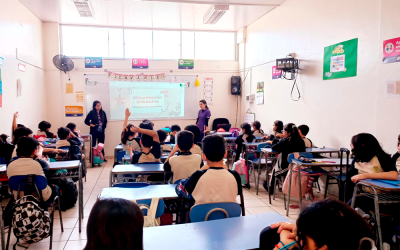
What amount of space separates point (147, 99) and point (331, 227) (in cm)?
703

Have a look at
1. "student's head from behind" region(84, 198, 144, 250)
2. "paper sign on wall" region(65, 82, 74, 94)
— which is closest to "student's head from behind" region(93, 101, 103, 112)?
"paper sign on wall" region(65, 82, 74, 94)

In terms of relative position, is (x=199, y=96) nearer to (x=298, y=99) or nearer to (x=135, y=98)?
(x=135, y=98)

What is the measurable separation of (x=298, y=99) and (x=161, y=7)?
3.42m

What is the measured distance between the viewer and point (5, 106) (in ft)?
15.3

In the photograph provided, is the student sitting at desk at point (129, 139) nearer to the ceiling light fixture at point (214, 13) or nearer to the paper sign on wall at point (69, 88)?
the ceiling light fixture at point (214, 13)

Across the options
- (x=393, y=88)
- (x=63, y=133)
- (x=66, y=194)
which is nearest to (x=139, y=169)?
(x=66, y=194)

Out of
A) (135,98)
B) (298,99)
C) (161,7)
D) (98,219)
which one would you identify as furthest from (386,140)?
(135,98)

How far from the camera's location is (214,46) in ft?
26.3

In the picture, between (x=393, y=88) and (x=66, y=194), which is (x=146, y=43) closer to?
(x=66, y=194)

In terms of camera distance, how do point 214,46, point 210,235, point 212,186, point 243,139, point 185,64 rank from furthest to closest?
point 214,46, point 185,64, point 243,139, point 212,186, point 210,235

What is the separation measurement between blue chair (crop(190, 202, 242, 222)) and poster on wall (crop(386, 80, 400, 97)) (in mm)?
2607

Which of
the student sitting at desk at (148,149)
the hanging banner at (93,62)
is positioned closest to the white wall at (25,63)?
the hanging banner at (93,62)

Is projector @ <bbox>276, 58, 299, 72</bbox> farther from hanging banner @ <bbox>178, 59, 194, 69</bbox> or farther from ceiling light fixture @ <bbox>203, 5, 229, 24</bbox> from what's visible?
hanging banner @ <bbox>178, 59, 194, 69</bbox>

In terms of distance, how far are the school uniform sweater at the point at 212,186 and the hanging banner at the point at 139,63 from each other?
19.6 ft
